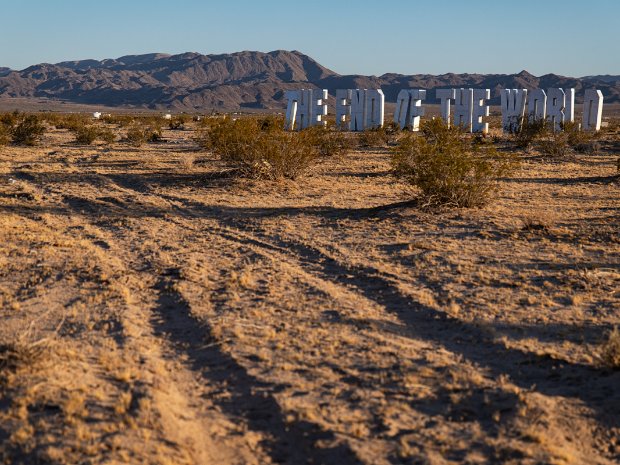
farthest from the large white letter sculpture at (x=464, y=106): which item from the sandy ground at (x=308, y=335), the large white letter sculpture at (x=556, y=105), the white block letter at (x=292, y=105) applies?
the sandy ground at (x=308, y=335)

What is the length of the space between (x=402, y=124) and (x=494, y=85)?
136m

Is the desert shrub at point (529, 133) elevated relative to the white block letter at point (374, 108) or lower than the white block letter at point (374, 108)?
lower

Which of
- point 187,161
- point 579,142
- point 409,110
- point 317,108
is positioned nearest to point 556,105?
point 409,110

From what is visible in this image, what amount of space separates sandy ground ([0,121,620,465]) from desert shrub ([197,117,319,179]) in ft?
12.4

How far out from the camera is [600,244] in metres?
11.7

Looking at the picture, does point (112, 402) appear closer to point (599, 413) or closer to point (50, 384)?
point (50, 384)

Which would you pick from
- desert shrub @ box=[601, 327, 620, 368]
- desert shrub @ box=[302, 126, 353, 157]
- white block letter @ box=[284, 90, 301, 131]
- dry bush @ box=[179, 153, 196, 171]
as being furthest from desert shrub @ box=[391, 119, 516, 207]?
white block letter @ box=[284, 90, 301, 131]

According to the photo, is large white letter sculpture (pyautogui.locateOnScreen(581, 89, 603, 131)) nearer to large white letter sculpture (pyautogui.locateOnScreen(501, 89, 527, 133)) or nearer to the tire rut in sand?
large white letter sculpture (pyautogui.locateOnScreen(501, 89, 527, 133))

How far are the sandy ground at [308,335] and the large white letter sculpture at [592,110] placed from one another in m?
27.2

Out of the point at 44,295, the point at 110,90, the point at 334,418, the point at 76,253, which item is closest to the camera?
the point at 334,418

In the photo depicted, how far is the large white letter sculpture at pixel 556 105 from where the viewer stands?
39.3 meters

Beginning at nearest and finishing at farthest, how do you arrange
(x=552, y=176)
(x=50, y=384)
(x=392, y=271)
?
(x=50, y=384)
(x=392, y=271)
(x=552, y=176)

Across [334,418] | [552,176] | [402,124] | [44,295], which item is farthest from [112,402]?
[402,124]

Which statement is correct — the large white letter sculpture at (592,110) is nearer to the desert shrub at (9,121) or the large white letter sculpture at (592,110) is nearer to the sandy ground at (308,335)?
the sandy ground at (308,335)
